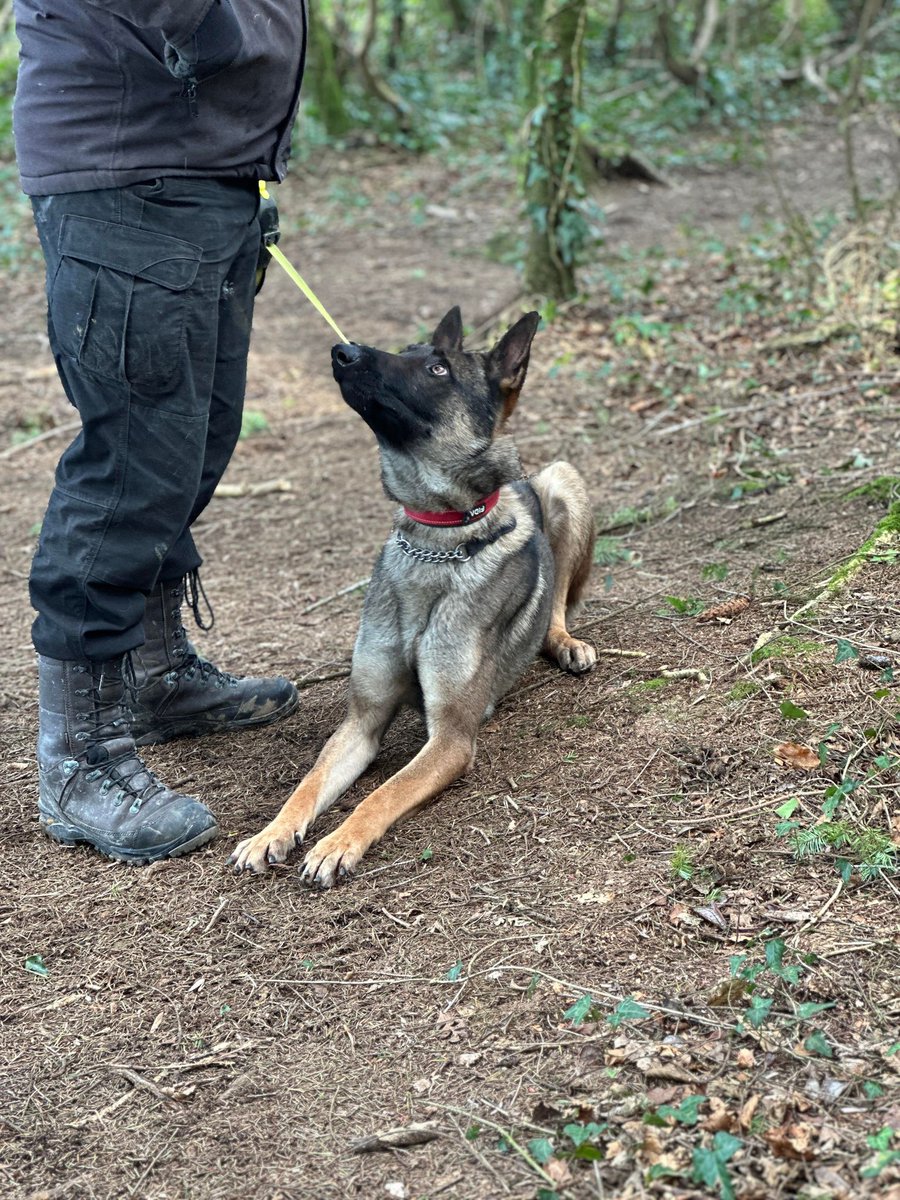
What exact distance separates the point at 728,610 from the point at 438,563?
1215 mm

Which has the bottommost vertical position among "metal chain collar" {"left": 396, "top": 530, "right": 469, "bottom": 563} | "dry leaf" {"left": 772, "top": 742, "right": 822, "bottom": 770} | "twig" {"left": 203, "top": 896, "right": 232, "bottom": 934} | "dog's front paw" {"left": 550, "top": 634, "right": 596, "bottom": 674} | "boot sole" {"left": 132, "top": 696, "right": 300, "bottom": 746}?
"boot sole" {"left": 132, "top": 696, "right": 300, "bottom": 746}

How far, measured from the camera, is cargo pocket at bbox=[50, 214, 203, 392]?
330 cm

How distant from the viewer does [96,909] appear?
11.5 feet

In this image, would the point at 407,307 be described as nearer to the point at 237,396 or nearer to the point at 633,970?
the point at 237,396

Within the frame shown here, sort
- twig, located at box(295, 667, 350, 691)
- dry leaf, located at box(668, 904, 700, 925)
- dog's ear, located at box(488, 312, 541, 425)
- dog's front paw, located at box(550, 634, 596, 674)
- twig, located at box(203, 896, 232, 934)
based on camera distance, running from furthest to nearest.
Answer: twig, located at box(295, 667, 350, 691) < dog's front paw, located at box(550, 634, 596, 674) < dog's ear, located at box(488, 312, 541, 425) < twig, located at box(203, 896, 232, 934) < dry leaf, located at box(668, 904, 700, 925)

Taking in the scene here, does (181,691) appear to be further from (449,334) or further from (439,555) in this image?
(449,334)

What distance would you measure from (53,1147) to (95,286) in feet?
7.34

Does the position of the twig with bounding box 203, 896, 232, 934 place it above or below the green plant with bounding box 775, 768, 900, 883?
below

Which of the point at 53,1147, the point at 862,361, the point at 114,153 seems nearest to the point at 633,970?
the point at 53,1147

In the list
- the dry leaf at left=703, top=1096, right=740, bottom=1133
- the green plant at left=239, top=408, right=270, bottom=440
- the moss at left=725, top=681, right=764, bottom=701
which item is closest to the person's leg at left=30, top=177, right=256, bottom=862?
the moss at left=725, top=681, right=764, bottom=701

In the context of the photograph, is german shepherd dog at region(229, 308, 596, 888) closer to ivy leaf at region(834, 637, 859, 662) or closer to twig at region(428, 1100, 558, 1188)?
ivy leaf at region(834, 637, 859, 662)

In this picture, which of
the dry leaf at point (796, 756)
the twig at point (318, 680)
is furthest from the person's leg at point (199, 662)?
the dry leaf at point (796, 756)

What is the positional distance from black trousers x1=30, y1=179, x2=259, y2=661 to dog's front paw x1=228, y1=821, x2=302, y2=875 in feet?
2.43

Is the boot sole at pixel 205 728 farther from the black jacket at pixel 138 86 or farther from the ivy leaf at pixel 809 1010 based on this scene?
the ivy leaf at pixel 809 1010
